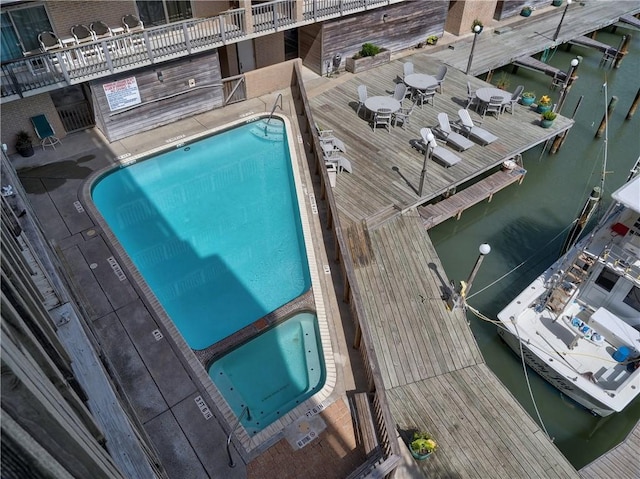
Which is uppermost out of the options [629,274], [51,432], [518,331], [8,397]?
[8,397]

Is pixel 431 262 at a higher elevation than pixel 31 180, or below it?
below

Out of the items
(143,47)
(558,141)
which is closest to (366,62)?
(558,141)

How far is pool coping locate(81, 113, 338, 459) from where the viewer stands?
11.0 meters

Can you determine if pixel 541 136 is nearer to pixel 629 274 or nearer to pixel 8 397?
pixel 629 274

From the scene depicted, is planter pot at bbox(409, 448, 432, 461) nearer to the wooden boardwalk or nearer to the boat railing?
the wooden boardwalk

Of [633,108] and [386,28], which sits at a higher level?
[386,28]

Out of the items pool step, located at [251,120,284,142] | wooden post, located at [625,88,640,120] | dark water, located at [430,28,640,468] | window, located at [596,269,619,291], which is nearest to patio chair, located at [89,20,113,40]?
pool step, located at [251,120,284,142]

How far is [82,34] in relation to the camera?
17.3 metres

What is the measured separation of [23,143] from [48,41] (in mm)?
3953

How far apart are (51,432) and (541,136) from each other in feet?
76.3

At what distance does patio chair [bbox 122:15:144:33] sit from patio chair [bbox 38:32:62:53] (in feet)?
8.41

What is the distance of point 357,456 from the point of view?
10500 millimetres

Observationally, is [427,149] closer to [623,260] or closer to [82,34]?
[623,260]

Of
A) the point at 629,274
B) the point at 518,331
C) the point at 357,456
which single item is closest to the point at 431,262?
the point at 518,331
